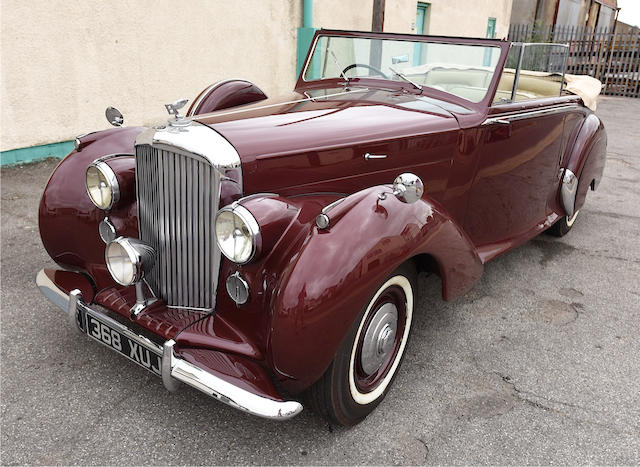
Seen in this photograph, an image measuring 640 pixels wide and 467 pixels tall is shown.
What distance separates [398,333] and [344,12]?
7247 millimetres

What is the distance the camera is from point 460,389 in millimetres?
2291

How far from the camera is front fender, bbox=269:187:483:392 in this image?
1.66 metres

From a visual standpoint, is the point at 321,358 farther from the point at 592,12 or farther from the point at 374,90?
the point at 592,12

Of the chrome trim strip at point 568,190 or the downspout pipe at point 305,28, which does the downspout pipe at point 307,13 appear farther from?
the chrome trim strip at point 568,190

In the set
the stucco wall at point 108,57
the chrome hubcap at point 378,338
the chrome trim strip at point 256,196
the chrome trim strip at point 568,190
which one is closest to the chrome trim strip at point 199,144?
the chrome trim strip at point 256,196

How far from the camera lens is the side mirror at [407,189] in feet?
6.31

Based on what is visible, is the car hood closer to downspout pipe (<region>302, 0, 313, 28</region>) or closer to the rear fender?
the rear fender

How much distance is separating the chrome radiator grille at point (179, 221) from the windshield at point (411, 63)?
154 cm

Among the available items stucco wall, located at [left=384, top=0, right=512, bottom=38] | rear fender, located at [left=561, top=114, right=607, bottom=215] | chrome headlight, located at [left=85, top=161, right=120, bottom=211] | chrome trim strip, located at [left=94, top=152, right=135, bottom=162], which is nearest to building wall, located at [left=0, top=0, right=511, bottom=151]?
stucco wall, located at [left=384, top=0, right=512, bottom=38]

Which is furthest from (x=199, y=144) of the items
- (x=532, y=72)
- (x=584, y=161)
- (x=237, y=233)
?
(x=584, y=161)

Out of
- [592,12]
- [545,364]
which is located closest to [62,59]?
[545,364]

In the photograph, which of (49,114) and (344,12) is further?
(344,12)

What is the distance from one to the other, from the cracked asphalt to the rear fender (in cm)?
77

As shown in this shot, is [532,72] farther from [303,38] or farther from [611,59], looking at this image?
[611,59]
